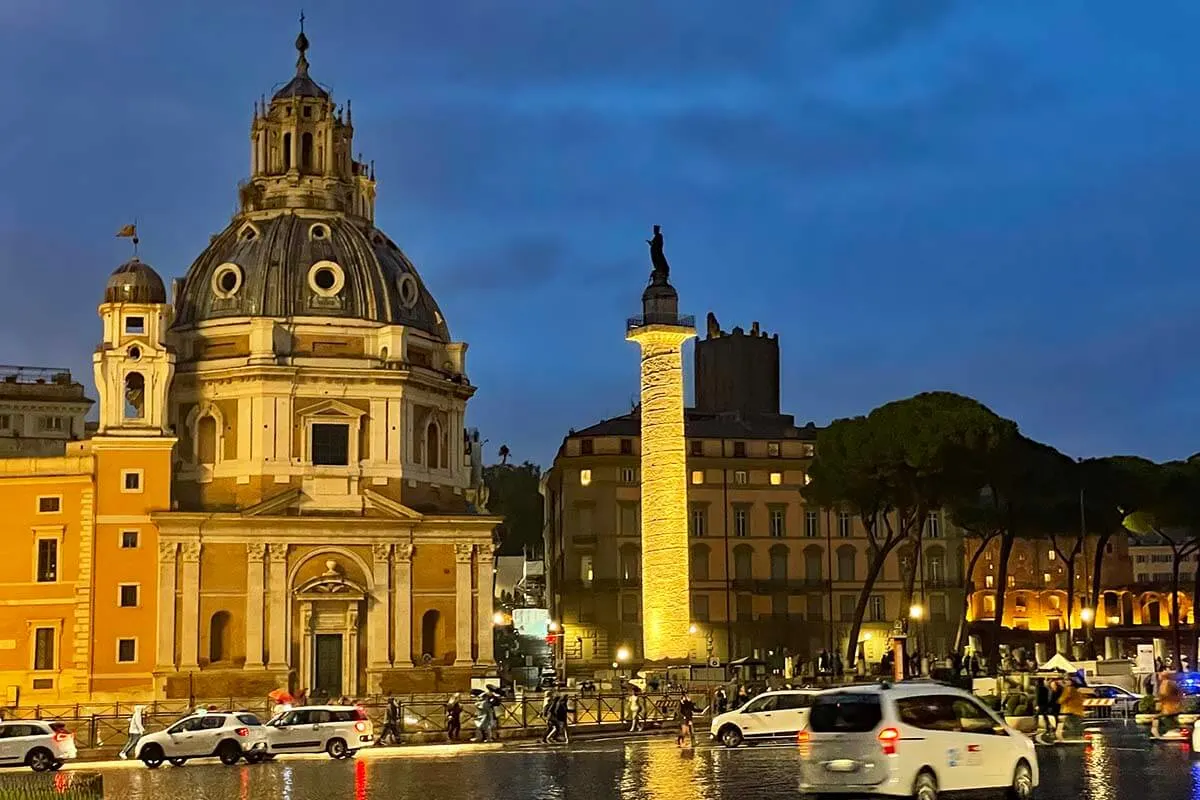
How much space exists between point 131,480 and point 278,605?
22.6 ft

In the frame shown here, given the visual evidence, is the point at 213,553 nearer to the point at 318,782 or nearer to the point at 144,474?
the point at 144,474

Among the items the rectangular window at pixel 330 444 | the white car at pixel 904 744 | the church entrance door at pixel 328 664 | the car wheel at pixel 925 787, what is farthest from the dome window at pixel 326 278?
the car wheel at pixel 925 787

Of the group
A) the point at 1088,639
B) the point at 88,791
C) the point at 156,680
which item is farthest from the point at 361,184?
the point at 88,791

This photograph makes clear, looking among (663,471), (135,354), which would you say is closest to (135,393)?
(135,354)

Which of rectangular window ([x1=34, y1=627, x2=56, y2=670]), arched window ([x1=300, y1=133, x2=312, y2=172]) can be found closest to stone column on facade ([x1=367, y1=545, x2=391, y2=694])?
rectangular window ([x1=34, y1=627, x2=56, y2=670])

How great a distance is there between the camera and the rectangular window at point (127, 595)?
60.7m

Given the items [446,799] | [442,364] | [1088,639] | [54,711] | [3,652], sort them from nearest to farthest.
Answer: [446,799] < [54,711] < [3,652] < [1088,639] < [442,364]

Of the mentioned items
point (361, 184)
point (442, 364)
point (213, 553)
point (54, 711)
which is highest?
point (361, 184)

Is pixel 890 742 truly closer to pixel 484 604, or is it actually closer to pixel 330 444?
pixel 484 604

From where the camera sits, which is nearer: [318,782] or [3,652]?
[318,782]

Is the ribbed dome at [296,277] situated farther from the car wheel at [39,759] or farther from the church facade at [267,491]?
the car wheel at [39,759]

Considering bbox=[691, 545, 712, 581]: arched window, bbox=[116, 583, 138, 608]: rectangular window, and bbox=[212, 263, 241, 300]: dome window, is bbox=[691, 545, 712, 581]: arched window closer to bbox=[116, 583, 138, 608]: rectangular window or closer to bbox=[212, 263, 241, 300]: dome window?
bbox=[212, 263, 241, 300]: dome window

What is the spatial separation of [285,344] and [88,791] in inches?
1882

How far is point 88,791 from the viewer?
1931 centimetres
